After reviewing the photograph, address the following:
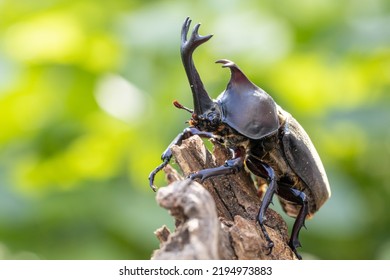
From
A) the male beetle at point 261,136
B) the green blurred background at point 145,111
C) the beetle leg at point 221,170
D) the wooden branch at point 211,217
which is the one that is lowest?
the wooden branch at point 211,217

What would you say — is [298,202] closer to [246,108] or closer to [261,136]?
[261,136]

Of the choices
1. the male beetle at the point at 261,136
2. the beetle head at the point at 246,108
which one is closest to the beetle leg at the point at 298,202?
the male beetle at the point at 261,136

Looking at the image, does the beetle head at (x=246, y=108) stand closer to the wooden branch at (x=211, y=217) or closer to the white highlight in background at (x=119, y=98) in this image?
the wooden branch at (x=211, y=217)

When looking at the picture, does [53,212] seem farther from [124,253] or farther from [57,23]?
[57,23]

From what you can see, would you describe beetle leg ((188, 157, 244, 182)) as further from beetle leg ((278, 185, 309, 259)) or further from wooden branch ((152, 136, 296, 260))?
beetle leg ((278, 185, 309, 259))
